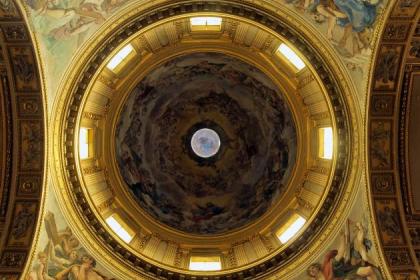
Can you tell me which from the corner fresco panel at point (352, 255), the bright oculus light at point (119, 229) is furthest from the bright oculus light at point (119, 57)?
the corner fresco panel at point (352, 255)

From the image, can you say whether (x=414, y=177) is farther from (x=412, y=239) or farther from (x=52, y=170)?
(x=52, y=170)

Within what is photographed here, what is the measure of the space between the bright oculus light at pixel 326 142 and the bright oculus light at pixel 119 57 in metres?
7.73

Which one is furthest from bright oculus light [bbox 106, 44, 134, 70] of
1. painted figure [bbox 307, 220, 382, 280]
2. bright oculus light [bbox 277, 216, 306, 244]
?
painted figure [bbox 307, 220, 382, 280]

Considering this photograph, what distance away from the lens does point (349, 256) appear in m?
16.0

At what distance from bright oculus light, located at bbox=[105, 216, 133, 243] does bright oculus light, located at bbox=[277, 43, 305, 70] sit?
29.6 feet

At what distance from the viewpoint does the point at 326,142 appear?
58.4 ft

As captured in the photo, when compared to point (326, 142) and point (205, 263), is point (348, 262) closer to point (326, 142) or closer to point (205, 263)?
point (326, 142)

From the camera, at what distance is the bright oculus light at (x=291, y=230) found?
18016 mm

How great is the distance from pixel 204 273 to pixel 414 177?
25.9 feet

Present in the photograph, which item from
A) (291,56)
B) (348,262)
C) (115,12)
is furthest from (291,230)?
(115,12)

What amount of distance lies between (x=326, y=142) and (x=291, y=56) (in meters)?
3.43

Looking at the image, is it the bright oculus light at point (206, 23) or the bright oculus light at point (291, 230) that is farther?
the bright oculus light at point (291, 230)

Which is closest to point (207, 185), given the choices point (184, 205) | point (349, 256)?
point (184, 205)

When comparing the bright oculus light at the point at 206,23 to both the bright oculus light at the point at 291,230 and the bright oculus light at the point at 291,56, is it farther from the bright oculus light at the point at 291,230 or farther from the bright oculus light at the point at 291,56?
the bright oculus light at the point at 291,230
